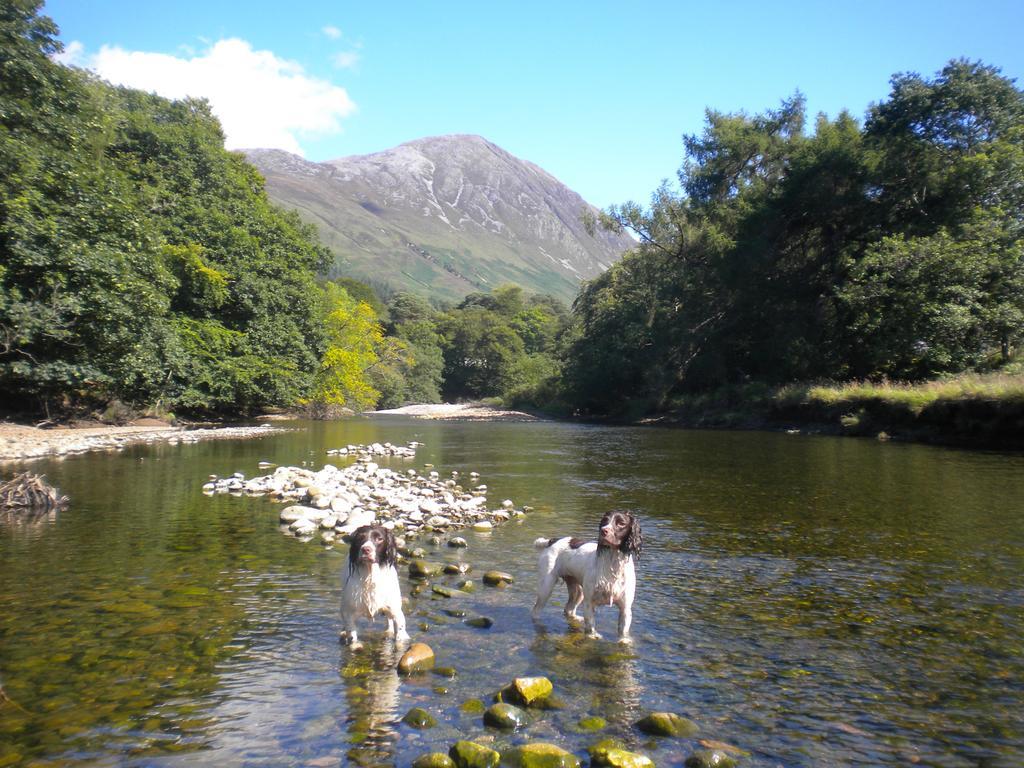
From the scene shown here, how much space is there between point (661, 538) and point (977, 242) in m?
31.3

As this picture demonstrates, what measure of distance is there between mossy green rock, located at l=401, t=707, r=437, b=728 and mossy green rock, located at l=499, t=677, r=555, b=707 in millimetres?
592

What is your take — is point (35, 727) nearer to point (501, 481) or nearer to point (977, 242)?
point (501, 481)

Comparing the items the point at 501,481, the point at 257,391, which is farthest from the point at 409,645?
the point at 257,391

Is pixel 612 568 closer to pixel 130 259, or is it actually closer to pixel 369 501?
pixel 369 501

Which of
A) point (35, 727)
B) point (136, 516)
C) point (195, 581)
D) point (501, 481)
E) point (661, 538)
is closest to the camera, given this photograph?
point (35, 727)

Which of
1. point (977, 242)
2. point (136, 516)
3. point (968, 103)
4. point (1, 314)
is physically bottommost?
point (136, 516)

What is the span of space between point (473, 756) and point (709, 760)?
1483mm

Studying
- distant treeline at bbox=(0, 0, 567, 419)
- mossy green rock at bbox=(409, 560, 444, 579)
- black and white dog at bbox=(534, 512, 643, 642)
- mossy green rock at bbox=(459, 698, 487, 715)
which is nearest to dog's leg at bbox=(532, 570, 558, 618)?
black and white dog at bbox=(534, 512, 643, 642)

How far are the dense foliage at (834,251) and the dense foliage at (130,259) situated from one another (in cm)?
2601

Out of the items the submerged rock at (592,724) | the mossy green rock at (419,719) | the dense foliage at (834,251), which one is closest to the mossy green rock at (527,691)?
the submerged rock at (592,724)

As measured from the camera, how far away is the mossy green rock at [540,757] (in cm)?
410

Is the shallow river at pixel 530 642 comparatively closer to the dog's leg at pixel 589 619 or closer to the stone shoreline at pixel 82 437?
the dog's leg at pixel 589 619

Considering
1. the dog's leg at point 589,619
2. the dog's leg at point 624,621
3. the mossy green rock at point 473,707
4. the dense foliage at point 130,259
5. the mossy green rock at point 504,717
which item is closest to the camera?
the mossy green rock at point 504,717

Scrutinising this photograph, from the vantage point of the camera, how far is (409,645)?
612 centimetres
